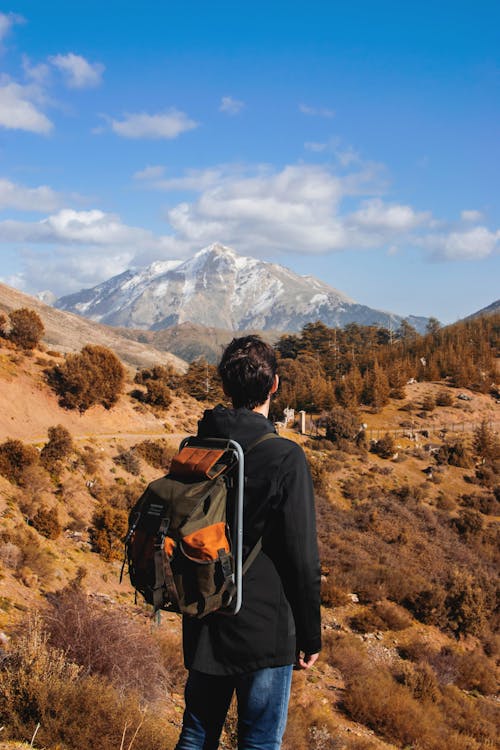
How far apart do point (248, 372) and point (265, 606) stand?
3.95ft

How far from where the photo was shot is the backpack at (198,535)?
2.40 m

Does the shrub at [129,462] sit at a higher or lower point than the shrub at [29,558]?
higher

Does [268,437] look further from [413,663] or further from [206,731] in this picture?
[413,663]

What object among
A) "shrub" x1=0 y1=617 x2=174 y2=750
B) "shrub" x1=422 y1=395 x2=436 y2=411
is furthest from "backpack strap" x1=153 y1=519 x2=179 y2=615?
"shrub" x1=422 y1=395 x2=436 y2=411

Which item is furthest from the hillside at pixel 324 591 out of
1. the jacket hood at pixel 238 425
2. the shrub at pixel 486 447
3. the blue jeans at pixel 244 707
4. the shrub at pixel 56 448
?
the shrub at pixel 486 447

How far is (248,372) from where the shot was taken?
9.11ft

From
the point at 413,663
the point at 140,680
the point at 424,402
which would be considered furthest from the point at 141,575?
→ the point at 424,402

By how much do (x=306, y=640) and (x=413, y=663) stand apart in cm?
1200

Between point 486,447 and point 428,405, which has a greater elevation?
point 428,405

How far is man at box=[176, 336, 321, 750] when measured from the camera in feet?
8.09

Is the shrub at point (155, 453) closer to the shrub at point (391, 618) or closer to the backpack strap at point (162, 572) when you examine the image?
the shrub at point (391, 618)

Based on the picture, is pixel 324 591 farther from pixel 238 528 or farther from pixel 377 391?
pixel 377 391

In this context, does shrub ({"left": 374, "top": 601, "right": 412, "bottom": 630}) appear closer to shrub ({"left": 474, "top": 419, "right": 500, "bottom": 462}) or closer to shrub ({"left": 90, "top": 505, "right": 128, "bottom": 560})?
shrub ({"left": 90, "top": 505, "right": 128, "bottom": 560})

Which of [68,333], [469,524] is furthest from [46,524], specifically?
[68,333]
